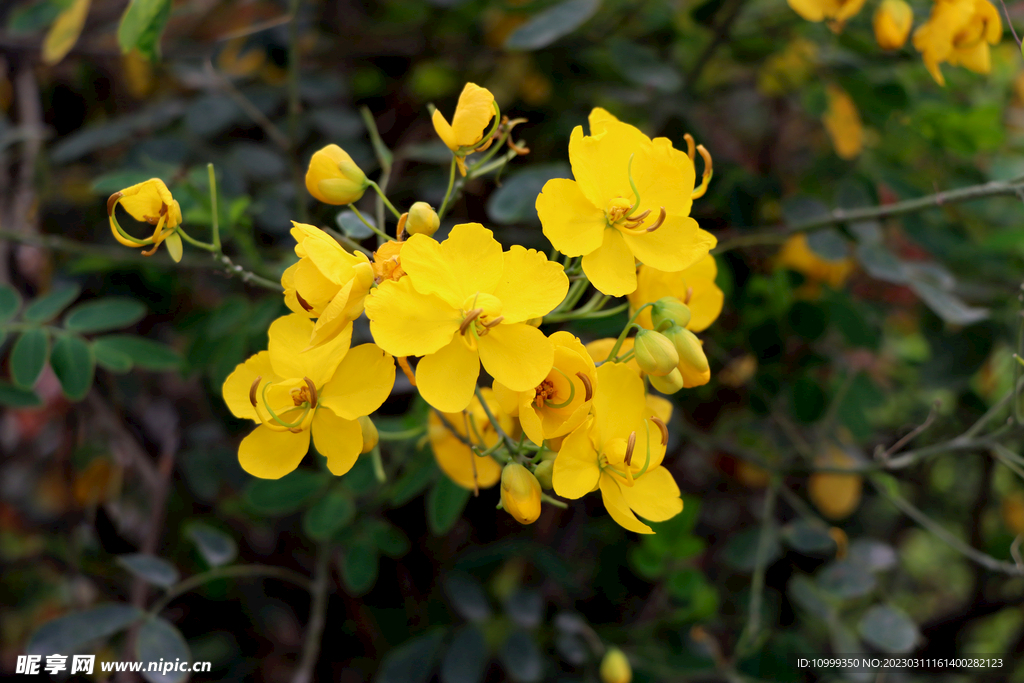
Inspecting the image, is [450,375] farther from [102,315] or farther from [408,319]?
[102,315]

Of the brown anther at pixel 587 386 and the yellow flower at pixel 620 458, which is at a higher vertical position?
the brown anther at pixel 587 386

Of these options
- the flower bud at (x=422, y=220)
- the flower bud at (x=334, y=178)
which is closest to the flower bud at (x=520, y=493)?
the flower bud at (x=422, y=220)

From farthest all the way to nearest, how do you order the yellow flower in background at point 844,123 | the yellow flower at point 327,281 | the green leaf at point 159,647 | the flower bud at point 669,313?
1. the yellow flower in background at point 844,123
2. the green leaf at point 159,647
3. the flower bud at point 669,313
4. the yellow flower at point 327,281

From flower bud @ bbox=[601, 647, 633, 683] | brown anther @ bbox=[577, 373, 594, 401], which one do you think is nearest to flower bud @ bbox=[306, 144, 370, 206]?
brown anther @ bbox=[577, 373, 594, 401]

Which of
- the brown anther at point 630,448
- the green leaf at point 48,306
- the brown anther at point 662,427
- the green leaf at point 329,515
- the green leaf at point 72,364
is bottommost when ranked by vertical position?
the green leaf at point 329,515

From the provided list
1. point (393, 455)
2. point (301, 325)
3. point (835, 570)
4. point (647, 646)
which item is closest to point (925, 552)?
point (835, 570)

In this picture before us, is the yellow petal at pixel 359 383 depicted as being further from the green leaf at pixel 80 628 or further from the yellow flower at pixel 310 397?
the green leaf at pixel 80 628
